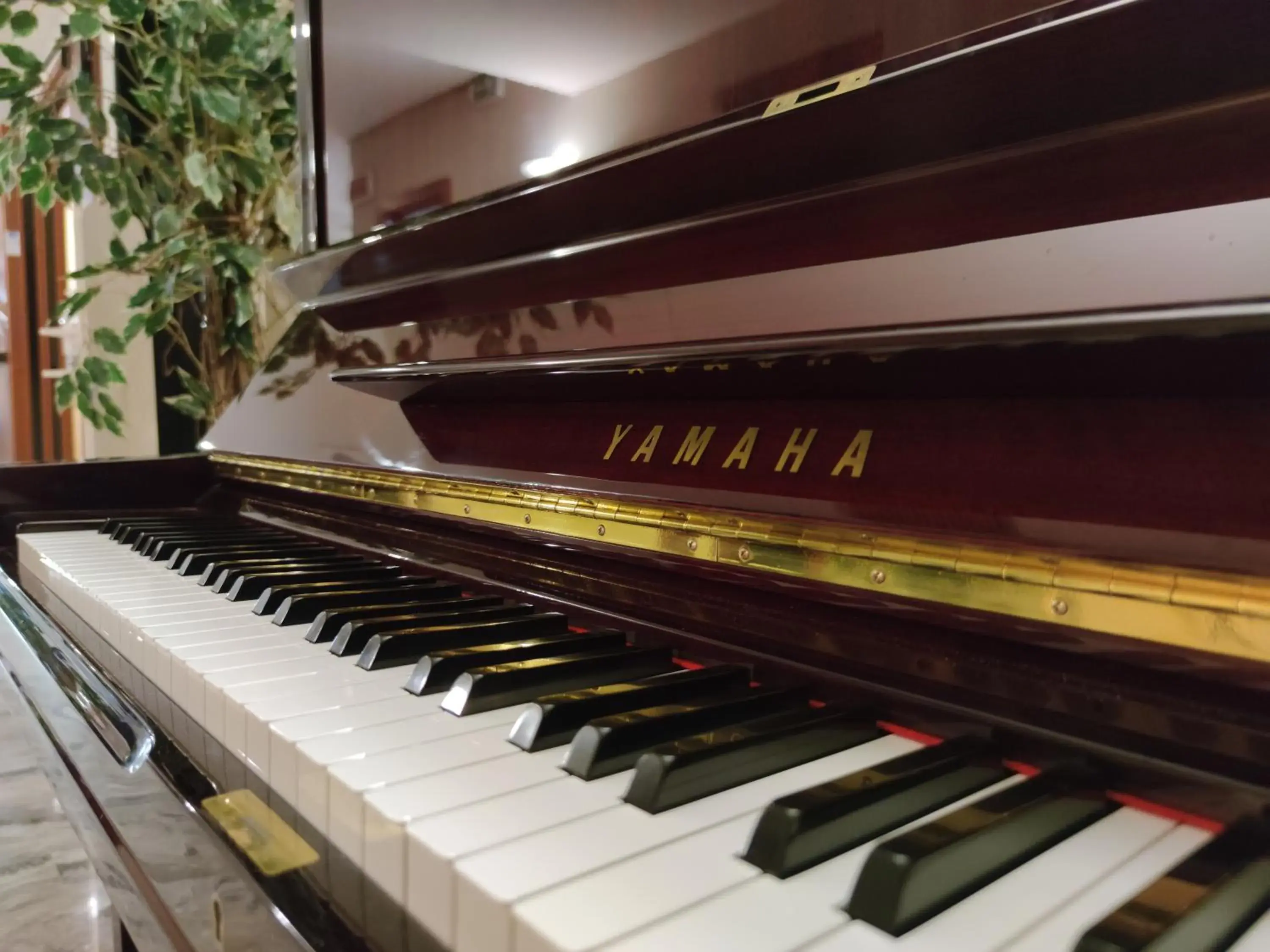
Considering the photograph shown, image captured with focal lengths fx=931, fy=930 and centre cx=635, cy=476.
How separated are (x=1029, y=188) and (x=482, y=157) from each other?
70 centimetres

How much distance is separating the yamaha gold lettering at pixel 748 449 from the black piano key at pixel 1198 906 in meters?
0.34

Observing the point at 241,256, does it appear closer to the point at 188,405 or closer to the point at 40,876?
the point at 188,405

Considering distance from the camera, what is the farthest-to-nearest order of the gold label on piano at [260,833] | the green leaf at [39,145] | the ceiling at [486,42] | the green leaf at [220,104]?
the green leaf at [39,145]
the green leaf at [220,104]
the ceiling at [486,42]
the gold label on piano at [260,833]

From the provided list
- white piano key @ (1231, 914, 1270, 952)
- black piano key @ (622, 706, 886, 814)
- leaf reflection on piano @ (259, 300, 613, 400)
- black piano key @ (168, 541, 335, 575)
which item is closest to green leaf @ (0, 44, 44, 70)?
leaf reflection on piano @ (259, 300, 613, 400)

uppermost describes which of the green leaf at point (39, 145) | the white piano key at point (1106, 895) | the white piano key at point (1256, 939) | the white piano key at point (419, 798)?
the green leaf at point (39, 145)

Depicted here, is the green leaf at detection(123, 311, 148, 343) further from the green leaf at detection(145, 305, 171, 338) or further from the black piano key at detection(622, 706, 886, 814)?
the black piano key at detection(622, 706, 886, 814)

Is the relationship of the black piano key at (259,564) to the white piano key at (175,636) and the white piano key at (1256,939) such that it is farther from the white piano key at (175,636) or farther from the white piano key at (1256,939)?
the white piano key at (1256,939)

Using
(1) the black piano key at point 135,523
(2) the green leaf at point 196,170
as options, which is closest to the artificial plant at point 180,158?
(2) the green leaf at point 196,170

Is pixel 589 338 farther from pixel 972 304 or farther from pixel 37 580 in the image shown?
pixel 37 580

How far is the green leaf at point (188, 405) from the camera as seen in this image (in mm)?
2570

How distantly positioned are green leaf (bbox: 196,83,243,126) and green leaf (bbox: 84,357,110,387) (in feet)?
2.65

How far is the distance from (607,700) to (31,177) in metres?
2.44

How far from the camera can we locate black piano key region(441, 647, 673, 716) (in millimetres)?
681

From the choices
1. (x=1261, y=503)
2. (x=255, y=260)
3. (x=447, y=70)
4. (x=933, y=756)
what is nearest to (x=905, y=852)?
(x=933, y=756)
